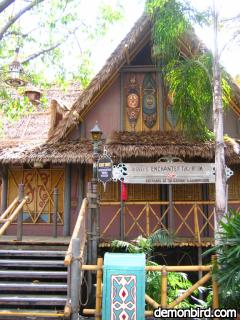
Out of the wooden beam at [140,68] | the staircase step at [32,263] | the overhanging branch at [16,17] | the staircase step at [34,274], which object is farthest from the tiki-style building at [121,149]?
the staircase step at [34,274]

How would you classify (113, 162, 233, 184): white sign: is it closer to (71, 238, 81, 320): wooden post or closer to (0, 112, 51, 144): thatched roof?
(0, 112, 51, 144): thatched roof

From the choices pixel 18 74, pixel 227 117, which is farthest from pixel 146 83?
pixel 18 74

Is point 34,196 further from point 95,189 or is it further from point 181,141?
point 181,141

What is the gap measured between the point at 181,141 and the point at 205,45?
242cm

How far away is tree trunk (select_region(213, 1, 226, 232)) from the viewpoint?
6.02 metres

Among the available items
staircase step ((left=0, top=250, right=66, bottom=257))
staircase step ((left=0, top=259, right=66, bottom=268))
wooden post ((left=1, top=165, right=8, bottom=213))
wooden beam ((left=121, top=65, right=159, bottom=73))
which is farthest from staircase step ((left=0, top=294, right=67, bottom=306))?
wooden beam ((left=121, top=65, right=159, bottom=73))

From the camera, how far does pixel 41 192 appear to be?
10.4 meters

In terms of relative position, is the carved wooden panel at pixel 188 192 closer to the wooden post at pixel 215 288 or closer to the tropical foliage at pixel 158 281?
the tropical foliage at pixel 158 281

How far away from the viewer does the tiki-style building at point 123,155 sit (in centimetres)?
873

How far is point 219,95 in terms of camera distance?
21.5ft

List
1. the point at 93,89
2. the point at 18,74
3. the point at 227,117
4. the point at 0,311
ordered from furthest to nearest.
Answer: the point at 227,117 < the point at 93,89 < the point at 18,74 < the point at 0,311

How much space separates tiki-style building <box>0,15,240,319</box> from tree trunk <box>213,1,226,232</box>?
6.86ft

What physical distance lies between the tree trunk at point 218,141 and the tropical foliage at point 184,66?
323mm

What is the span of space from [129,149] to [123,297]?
474 centimetres
